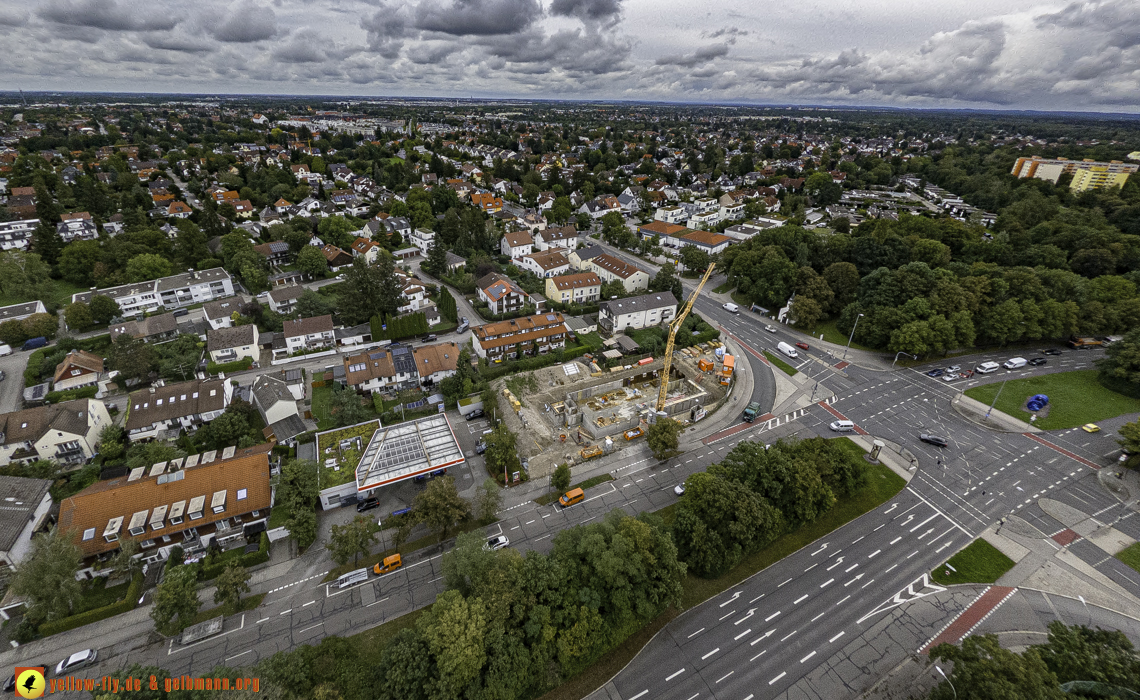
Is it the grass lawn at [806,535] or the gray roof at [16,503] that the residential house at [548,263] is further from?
the gray roof at [16,503]

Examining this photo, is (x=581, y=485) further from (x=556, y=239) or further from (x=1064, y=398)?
(x=556, y=239)

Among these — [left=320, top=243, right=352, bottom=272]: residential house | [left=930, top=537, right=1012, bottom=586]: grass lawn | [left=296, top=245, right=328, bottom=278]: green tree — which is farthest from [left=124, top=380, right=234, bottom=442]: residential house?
[left=930, top=537, right=1012, bottom=586]: grass lawn

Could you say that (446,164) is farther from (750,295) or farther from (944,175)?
(944,175)

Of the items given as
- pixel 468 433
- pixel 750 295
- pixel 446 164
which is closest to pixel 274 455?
pixel 468 433

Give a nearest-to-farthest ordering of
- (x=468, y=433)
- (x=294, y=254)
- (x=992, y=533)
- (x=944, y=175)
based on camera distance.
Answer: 1. (x=992, y=533)
2. (x=468, y=433)
3. (x=294, y=254)
4. (x=944, y=175)

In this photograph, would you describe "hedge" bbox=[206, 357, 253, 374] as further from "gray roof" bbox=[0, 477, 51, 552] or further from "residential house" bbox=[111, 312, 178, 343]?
"gray roof" bbox=[0, 477, 51, 552]

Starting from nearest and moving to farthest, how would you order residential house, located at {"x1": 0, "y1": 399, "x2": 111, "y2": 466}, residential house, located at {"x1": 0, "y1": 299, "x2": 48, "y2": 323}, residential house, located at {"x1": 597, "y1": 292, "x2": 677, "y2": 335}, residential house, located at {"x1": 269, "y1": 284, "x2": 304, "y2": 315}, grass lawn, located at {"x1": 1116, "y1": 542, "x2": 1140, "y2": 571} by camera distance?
grass lawn, located at {"x1": 1116, "y1": 542, "x2": 1140, "y2": 571} → residential house, located at {"x1": 0, "y1": 399, "x2": 111, "y2": 466} → residential house, located at {"x1": 0, "y1": 299, "x2": 48, "y2": 323} → residential house, located at {"x1": 597, "y1": 292, "x2": 677, "y2": 335} → residential house, located at {"x1": 269, "y1": 284, "x2": 304, "y2": 315}
